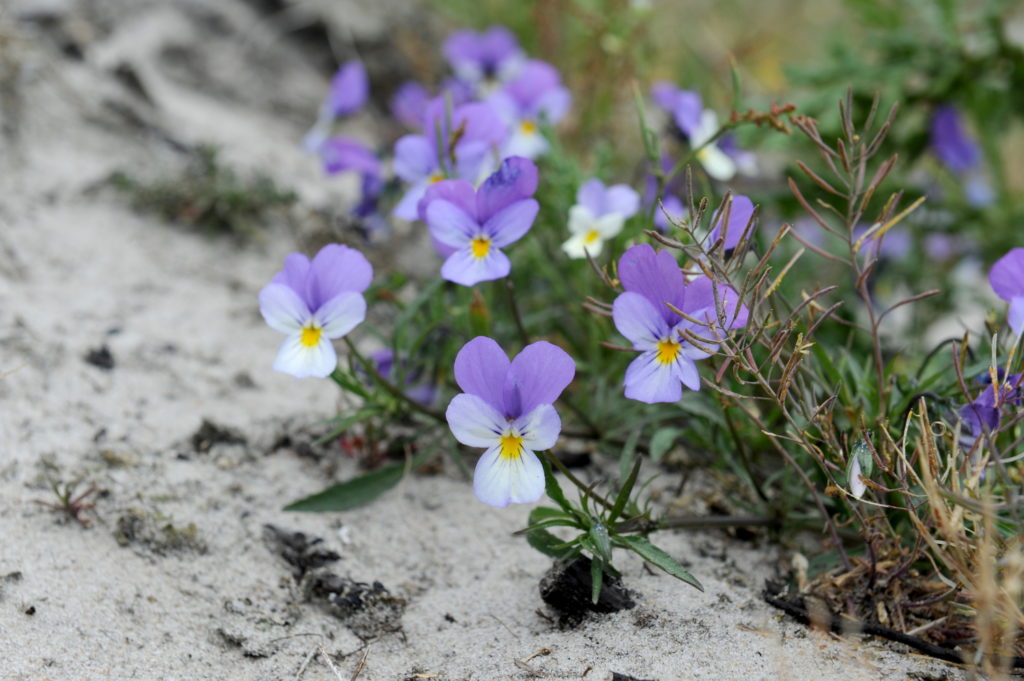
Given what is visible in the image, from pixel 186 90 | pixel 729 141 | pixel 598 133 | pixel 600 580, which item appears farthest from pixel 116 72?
pixel 600 580

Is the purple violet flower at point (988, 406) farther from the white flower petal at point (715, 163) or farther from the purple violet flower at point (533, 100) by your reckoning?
the purple violet flower at point (533, 100)

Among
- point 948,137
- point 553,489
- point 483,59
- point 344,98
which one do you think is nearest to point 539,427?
point 553,489

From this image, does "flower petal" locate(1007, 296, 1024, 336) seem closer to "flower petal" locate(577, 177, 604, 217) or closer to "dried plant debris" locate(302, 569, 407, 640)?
"flower petal" locate(577, 177, 604, 217)

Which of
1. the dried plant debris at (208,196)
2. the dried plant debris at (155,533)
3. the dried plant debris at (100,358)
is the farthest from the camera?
the dried plant debris at (208,196)

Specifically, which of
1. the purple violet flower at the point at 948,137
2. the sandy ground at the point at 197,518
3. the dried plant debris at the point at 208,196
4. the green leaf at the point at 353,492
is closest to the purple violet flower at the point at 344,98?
the dried plant debris at the point at 208,196

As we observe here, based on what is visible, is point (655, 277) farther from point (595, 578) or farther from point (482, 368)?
point (595, 578)

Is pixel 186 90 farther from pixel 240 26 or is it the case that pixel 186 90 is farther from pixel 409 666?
pixel 409 666
